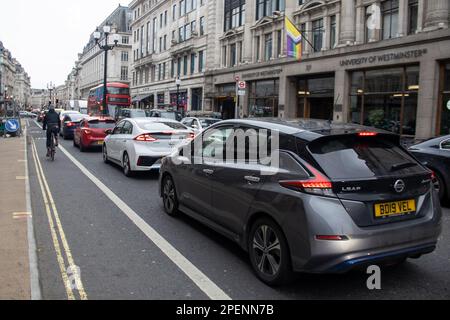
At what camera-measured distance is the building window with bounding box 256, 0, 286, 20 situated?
33.1 meters

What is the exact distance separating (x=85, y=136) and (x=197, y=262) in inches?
522

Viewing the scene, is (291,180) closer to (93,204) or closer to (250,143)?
(250,143)

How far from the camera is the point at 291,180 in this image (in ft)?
14.0

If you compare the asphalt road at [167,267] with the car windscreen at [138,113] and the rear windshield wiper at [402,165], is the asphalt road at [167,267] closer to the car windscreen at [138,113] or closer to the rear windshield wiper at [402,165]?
the rear windshield wiper at [402,165]

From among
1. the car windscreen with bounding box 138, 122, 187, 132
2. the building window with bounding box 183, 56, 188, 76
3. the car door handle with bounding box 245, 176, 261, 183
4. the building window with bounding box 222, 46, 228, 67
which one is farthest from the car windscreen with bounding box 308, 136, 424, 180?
the building window with bounding box 183, 56, 188, 76

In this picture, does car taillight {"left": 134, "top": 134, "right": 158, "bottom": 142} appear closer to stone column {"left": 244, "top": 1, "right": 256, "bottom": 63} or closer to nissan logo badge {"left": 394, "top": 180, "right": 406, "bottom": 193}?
nissan logo badge {"left": 394, "top": 180, "right": 406, "bottom": 193}

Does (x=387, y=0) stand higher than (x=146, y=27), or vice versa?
(x=146, y=27)

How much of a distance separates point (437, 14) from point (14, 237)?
21087 mm

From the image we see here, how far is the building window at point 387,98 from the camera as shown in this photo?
22800 millimetres

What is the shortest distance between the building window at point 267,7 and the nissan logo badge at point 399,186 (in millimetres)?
30341
